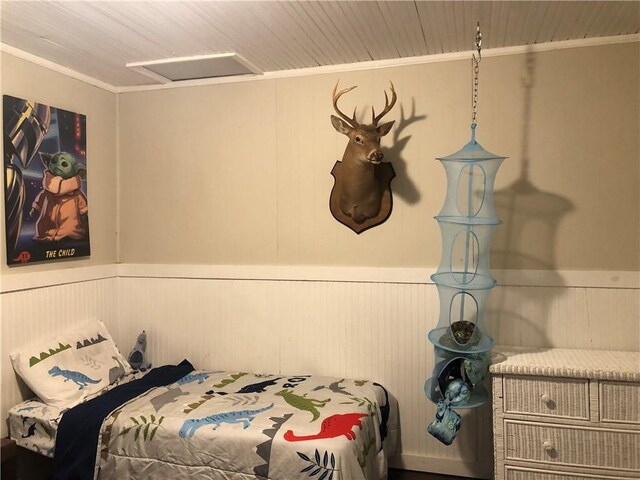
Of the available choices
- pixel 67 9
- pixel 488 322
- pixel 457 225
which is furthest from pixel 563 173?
pixel 67 9

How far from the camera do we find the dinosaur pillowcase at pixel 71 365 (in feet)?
9.06

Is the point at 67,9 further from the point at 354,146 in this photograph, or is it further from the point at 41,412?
the point at 41,412

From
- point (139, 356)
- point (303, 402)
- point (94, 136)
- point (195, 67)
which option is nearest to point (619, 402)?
point (303, 402)

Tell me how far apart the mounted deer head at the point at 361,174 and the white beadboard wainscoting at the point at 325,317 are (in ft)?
1.11

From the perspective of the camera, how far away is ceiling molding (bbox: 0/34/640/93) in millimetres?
2811

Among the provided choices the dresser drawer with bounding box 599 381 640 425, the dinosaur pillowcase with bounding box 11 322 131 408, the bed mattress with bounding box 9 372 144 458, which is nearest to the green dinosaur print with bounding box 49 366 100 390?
the dinosaur pillowcase with bounding box 11 322 131 408

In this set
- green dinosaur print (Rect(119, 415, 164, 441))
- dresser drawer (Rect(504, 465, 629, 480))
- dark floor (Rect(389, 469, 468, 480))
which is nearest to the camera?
dresser drawer (Rect(504, 465, 629, 480))

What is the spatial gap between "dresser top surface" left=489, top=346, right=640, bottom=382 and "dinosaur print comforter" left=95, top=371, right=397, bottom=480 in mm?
723

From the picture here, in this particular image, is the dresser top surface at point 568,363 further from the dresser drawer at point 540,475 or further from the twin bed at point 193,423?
the twin bed at point 193,423

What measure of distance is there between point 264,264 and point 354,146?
37.9 inches

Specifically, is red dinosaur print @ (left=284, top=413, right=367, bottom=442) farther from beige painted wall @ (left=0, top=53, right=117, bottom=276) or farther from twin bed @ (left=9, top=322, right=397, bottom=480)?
beige painted wall @ (left=0, top=53, right=117, bottom=276)

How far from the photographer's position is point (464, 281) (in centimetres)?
280

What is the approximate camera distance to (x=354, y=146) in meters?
2.98

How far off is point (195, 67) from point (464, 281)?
202 centimetres
